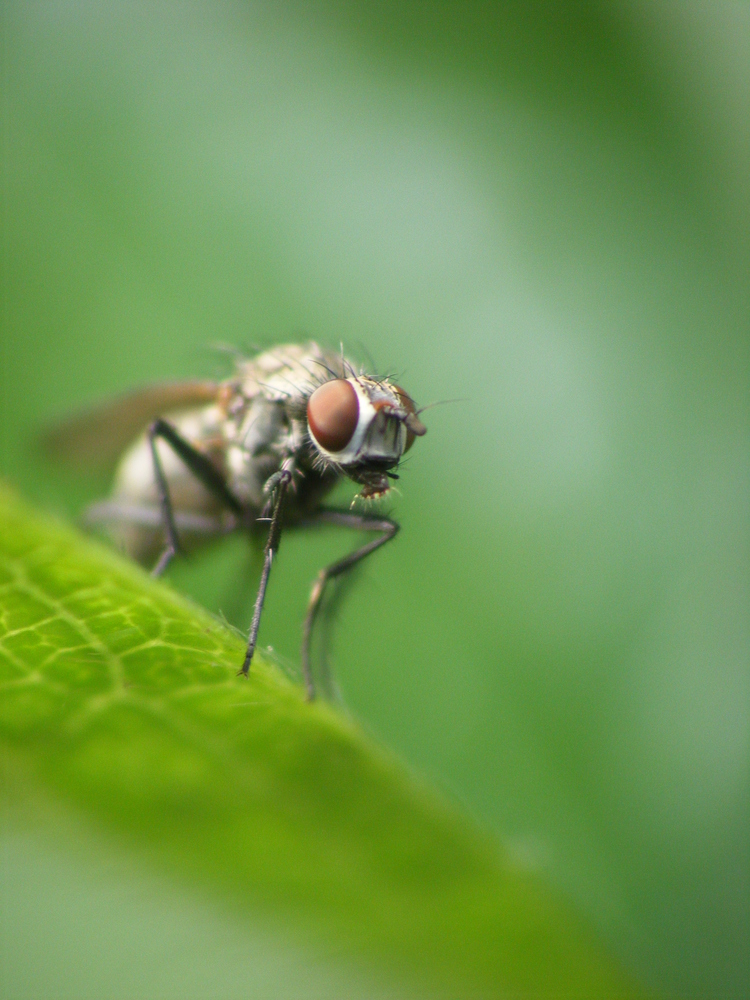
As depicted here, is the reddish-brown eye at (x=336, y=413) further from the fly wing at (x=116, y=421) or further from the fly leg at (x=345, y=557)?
the fly wing at (x=116, y=421)

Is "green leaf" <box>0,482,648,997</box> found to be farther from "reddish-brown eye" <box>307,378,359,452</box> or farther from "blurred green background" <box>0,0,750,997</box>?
"reddish-brown eye" <box>307,378,359,452</box>

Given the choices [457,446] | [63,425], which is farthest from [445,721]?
[63,425]

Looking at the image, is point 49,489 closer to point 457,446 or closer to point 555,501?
point 457,446

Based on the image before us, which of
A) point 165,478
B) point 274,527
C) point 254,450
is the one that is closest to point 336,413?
point 274,527

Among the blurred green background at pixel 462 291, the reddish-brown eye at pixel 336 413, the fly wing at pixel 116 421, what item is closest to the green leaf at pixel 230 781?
the blurred green background at pixel 462 291

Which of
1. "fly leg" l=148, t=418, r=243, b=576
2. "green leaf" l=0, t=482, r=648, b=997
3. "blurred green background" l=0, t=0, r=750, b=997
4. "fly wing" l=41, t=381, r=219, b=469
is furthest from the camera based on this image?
"fly wing" l=41, t=381, r=219, b=469

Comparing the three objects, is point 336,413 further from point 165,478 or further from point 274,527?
point 165,478

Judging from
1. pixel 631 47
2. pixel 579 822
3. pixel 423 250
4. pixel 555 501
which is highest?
pixel 631 47

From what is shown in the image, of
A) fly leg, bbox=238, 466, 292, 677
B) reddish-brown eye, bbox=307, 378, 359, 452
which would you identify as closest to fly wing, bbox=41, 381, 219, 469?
fly leg, bbox=238, 466, 292, 677
